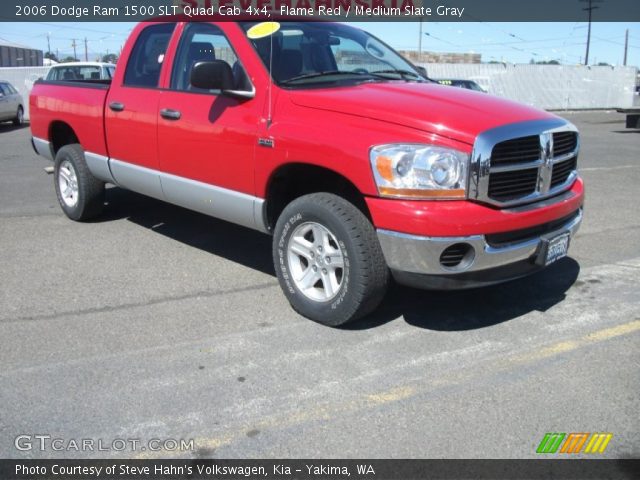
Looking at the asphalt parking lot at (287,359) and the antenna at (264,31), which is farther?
the antenna at (264,31)

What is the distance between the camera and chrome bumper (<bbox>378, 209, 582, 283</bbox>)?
143 inches

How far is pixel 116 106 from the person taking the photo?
5707 mm

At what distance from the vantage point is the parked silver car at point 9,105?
64.1 feet

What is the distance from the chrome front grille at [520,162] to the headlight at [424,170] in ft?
0.29

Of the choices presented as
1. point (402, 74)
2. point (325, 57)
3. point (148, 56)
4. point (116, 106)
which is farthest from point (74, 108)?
point (402, 74)

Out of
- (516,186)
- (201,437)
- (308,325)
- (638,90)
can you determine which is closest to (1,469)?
(201,437)

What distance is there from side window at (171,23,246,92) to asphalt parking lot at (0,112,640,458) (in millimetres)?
1600

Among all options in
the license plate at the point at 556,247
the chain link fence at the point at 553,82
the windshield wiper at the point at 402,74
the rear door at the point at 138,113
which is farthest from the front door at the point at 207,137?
the chain link fence at the point at 553,82

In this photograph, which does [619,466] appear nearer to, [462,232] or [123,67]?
[462,232]

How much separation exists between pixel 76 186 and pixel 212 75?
307 centimetres

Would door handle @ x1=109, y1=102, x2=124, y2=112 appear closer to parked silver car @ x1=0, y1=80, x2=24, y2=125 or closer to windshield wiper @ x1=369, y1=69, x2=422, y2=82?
windshield wiper @ x1=369, y1=69, x2=422, y2=82

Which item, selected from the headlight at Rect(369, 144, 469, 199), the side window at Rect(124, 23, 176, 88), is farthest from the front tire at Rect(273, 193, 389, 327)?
the side window at Rect(124, 23, 176, 88)

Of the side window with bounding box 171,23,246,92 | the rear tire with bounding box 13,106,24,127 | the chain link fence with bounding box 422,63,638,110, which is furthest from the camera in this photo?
the chain link fence with bounding box 422,63,638,110

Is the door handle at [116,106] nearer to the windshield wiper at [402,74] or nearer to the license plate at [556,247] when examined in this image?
the windshield wiper at [402,74]
